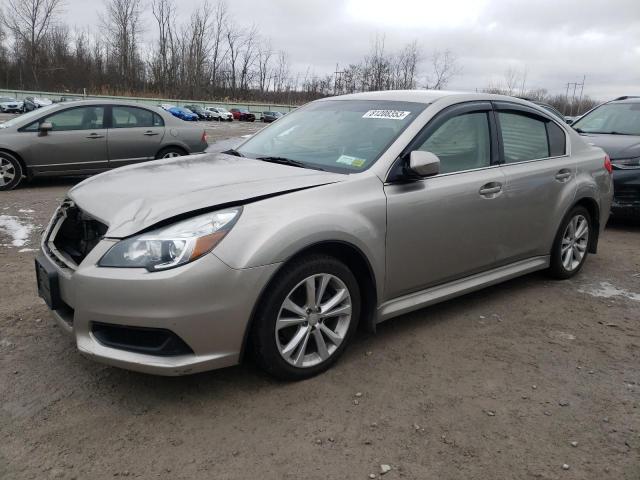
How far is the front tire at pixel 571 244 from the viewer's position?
4.59 meters

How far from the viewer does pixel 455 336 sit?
143 inches

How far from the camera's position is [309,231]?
2814 mm

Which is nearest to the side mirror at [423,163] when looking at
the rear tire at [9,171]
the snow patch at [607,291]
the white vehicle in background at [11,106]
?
the snow patch at [607,291]

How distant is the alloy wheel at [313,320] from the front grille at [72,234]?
106 centimetres

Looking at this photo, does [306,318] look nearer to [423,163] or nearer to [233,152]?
[423,163]

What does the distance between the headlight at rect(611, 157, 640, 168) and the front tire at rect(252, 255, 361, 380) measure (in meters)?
5.38

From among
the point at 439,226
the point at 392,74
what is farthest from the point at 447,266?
the point at 392,74

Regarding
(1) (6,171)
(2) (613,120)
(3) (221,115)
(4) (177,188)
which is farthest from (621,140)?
(3) (221,115)

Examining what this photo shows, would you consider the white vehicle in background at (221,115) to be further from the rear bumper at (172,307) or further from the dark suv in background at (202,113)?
the rear bumper at (172,307)

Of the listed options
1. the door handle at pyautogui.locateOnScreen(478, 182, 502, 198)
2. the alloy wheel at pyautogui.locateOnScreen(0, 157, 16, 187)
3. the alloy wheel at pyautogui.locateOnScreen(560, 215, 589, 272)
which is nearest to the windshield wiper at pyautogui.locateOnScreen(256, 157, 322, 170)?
the door handle at pyautogui.locateOnScreen(478, 182, 502, 198)

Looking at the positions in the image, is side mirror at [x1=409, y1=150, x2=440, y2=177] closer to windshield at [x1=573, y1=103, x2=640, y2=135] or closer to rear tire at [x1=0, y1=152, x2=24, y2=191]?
windshield at [x1=573, y1=103, x2=640, y2=135]

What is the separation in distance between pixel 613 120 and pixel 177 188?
7421 millimetres

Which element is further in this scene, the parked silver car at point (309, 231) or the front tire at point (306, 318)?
the front tire at point (306, 318)

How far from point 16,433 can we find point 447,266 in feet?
8.59
